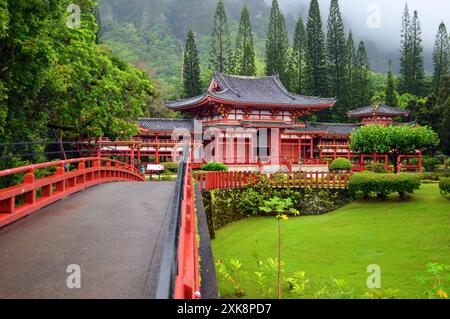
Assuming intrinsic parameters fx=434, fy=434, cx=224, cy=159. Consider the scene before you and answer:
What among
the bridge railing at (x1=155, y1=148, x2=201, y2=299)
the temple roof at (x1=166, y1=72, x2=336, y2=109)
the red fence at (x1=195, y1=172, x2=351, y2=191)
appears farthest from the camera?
the temple roof at (x1=166, y1=72, x2=336, y2=109)

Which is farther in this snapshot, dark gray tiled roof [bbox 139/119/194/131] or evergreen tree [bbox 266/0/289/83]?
evergreen tree [bbox 266/0/289/83]

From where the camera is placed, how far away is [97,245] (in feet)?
21.5

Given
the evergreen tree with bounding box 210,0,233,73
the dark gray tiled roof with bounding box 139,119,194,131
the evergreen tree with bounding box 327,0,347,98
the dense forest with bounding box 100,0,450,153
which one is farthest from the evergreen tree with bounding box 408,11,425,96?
the dark gray tiled roof with bounding box 139,119,194,131

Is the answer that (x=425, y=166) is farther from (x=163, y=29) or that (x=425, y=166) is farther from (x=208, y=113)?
(x=163, y=29)

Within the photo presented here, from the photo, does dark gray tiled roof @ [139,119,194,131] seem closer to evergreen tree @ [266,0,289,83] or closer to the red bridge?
the red bridge

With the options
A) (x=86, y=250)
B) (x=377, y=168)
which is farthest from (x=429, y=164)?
(x=86, y=250)

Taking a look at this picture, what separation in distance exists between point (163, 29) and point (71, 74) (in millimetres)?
129244

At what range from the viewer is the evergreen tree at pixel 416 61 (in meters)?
70.4

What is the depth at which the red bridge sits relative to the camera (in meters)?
4.64

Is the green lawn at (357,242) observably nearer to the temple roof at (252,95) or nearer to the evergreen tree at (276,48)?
the temple roof at (252,95)

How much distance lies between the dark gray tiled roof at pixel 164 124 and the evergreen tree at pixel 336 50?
3245 centimetres

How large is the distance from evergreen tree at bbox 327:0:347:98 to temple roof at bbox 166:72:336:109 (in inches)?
1048

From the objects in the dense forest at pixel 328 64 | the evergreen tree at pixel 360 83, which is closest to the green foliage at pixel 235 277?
the dense forest at pixel 328 64
